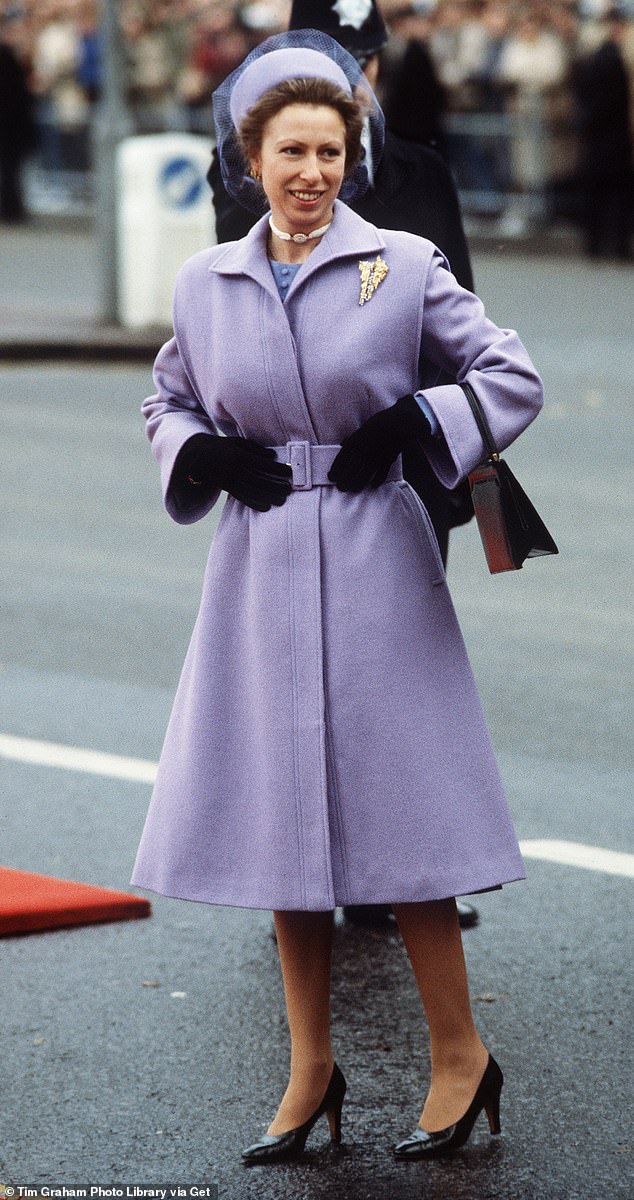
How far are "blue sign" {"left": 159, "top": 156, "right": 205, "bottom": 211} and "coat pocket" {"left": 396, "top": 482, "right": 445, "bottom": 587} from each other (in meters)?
13.0

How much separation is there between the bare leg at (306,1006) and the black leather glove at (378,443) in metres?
0.77

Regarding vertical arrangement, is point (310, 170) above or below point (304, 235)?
above

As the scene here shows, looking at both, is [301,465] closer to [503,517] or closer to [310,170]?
[503,517]

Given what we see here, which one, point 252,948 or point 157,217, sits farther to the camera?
point 157,217

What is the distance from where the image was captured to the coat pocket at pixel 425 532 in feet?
12.7

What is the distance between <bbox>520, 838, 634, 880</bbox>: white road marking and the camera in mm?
5457

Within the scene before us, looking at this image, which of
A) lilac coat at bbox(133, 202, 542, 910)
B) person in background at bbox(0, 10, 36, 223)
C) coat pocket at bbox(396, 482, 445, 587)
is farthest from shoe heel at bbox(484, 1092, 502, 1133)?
person in background at bbox(0, 10, 36, 223)

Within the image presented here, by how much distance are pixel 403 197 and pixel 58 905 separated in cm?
178

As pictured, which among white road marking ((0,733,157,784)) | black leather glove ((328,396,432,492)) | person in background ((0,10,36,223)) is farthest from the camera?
person in background ((0,10,36,223))

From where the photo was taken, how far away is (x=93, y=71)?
25.9 m

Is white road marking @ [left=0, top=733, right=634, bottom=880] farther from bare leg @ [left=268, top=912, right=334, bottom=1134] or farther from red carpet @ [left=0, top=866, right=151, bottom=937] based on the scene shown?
bare leg @ [left=268, top=912, right=334, bottom=1134]

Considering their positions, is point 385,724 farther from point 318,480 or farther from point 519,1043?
point 519,1043

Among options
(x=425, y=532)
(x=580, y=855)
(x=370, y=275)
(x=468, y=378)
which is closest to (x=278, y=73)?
(x=370, y=275)

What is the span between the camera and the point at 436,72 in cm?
2255
